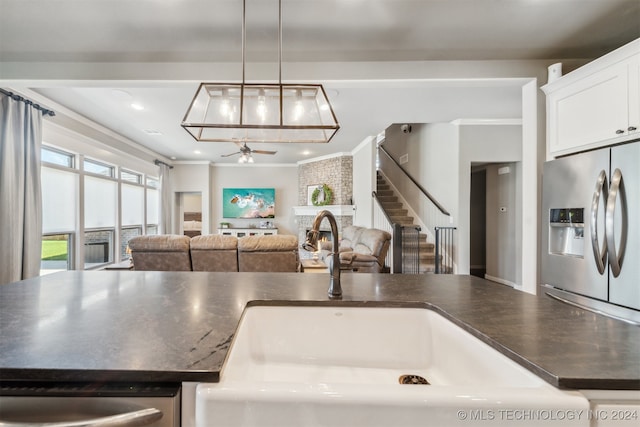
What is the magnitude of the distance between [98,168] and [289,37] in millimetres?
4763

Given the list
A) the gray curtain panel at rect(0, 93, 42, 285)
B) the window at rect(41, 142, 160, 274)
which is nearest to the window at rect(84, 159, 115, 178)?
the window at rect(41, 142, 160, 274)

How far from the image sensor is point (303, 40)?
2.39 metres

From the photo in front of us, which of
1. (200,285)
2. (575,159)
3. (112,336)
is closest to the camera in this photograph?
(112,336)

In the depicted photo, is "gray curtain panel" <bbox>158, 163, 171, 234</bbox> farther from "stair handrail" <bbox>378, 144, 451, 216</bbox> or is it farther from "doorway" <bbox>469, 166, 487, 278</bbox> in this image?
"doorway" <bbox>469, 166, 487, 278</bbox>

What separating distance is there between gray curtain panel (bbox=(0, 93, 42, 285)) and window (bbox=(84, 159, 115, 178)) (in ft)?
4.27

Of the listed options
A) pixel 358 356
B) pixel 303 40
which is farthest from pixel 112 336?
pixel 303 40

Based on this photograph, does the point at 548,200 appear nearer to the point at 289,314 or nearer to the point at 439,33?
the point at 439,33

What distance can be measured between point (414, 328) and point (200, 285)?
1.03 meters

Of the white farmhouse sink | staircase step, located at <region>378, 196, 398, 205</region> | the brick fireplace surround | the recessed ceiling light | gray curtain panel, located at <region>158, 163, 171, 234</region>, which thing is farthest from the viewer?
gray curtain panel, located at <region>158, 163, 171, 234</region>

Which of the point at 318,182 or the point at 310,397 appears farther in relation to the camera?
the point at 318,182

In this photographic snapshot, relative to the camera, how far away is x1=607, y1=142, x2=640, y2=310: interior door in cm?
Result: 174

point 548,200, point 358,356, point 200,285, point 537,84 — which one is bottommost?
point 358,356

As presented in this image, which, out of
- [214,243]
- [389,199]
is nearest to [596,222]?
[214,243]

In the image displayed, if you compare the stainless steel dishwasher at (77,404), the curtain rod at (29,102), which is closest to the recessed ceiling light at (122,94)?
the curtain rod at (29,102)
